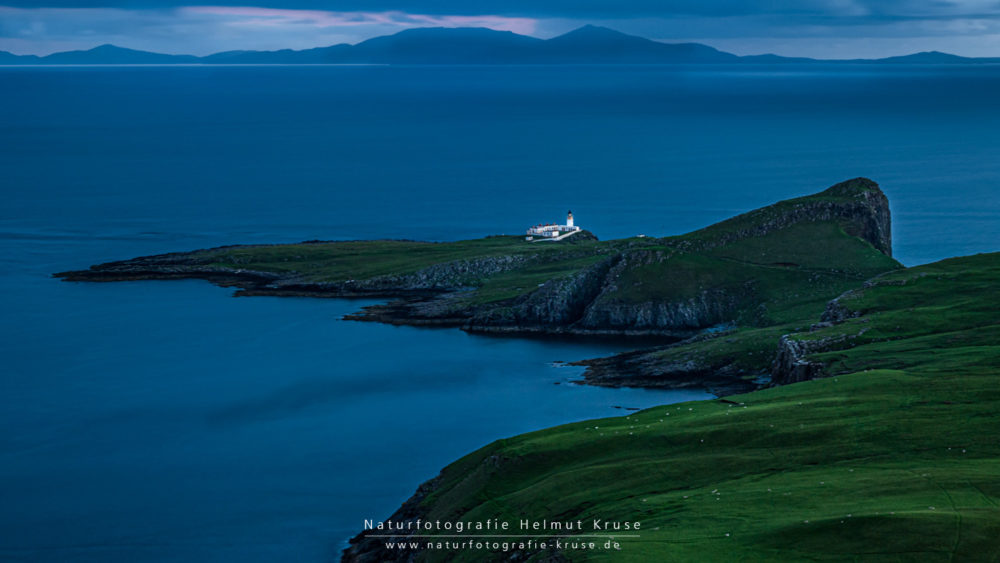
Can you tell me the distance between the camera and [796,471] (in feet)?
165

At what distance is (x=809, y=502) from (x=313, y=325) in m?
87.7

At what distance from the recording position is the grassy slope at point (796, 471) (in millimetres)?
39969

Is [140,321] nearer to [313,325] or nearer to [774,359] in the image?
[313,325]

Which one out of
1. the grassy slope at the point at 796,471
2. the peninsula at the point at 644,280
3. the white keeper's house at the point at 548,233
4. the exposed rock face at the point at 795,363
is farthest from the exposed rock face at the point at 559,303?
the white keeper's house at the point at 548,233

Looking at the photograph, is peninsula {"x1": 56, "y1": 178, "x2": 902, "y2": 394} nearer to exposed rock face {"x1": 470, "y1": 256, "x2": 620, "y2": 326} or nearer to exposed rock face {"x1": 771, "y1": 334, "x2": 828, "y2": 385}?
exposed rock face {"x1": 470, "y1": 256, "x2": 620, "y2": 326}

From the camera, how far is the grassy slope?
3997 cm

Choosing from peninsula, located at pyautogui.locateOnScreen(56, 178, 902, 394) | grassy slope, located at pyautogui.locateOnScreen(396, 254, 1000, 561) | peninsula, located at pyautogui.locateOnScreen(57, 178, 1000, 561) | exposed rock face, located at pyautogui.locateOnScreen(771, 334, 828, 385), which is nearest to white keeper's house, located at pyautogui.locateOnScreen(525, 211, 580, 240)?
peninsula, located at pyautogui.locateOnScreen(56, 178, 902, 394)

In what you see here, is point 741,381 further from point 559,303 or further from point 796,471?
point 796,471

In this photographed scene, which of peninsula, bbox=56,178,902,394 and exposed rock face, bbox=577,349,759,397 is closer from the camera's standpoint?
exposed rock face, bbox=577,349,759,397

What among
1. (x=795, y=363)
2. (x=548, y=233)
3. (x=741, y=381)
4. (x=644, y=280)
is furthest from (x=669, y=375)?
(x=548, y=233)

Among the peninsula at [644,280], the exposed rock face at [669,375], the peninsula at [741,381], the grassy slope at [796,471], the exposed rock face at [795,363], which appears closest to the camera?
the grassy slope at [796,471]

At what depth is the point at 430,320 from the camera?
411ft

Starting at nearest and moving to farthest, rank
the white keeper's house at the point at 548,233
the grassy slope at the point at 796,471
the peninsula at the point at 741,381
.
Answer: the grassy slope at the point at 796,471, the peninsula at the point at 741,381, the white keeper's house at the point at 548,233

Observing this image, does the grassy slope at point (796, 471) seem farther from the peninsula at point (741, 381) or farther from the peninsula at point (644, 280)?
the peninsula at point (644, 280)
